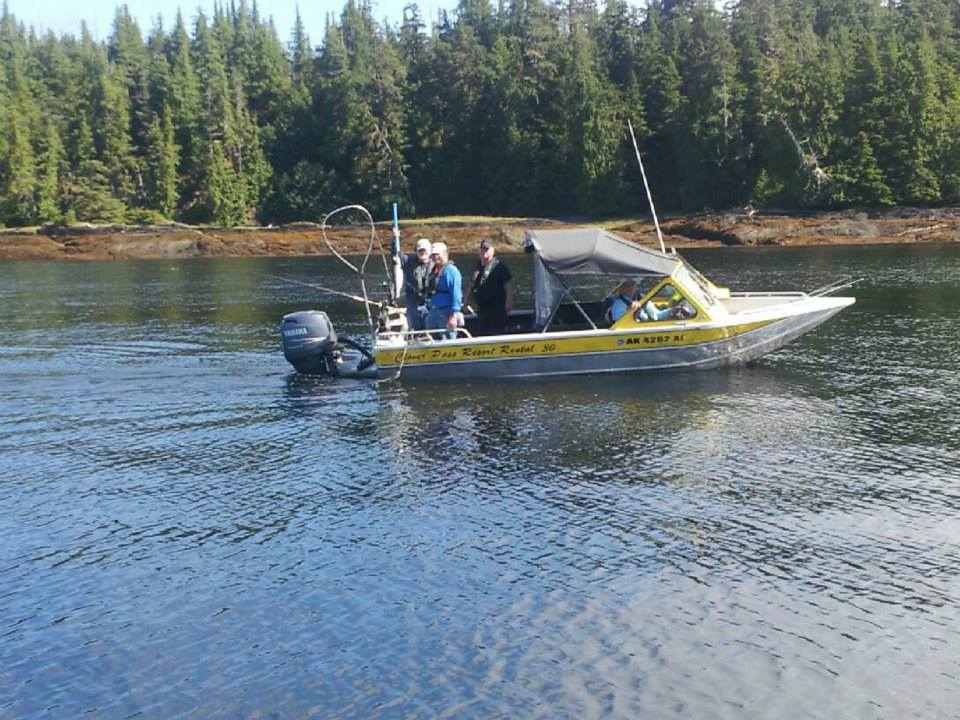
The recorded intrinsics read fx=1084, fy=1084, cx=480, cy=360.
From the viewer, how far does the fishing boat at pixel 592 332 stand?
1995 cm

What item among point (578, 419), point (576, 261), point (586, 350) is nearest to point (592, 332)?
point (586, 350)

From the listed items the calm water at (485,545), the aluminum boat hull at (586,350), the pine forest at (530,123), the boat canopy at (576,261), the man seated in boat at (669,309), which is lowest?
the calm water at (485,545)

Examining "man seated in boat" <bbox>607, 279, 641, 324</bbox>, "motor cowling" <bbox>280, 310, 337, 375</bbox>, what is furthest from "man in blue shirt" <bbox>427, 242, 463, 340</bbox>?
"man seated in boat" <bbox>607, 279, 641, 324</bbox>

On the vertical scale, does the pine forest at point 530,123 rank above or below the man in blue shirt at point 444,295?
above

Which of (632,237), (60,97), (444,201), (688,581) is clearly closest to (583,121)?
(444,201)

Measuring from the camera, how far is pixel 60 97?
118m

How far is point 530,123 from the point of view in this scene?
341ft

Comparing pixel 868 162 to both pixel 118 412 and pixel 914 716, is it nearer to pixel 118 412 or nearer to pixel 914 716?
pixel 118 412

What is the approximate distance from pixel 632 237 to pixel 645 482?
62052 millimetres

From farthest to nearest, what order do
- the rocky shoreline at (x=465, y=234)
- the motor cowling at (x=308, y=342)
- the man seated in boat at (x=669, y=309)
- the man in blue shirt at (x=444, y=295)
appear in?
the rocky shoreline at (x=465, y=234) → the motor cowling at (x=308, y=342) → the man seated in boat at (x=669, y=309) → the man in blue shirt at (x=444, y=295)

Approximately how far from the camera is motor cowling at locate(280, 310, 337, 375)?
20.8m

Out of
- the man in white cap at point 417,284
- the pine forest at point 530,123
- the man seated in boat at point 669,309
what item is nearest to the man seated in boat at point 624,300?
the man seated in boat at point 669,309

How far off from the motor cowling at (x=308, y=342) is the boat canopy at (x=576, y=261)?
Answer: 4108 mm

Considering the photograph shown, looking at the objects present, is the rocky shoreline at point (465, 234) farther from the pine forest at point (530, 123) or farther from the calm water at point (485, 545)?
the calm water at point (485, 545)
